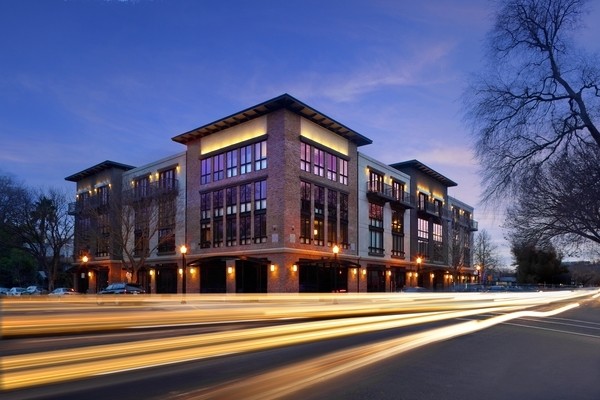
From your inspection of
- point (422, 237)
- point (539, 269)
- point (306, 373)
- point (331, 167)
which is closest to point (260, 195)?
point (331, 167)

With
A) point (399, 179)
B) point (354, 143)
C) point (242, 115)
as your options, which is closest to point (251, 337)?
point (242, 115)

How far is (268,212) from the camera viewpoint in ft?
140

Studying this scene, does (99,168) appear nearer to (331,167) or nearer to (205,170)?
(205,170)

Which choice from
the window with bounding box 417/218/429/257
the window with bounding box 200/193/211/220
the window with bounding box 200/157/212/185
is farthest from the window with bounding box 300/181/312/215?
the window with bounding box 417/218/429/257

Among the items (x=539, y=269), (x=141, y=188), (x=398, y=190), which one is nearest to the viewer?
(x=141, y=188)

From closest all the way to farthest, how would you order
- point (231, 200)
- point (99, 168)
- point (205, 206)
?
1. point (231, 200)
2. point (205, 206)
3. point (99, 168)

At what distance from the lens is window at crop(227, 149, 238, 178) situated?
4662 centimetres

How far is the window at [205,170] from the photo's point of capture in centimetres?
4938

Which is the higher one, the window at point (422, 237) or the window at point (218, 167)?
the window at point (218, 167)

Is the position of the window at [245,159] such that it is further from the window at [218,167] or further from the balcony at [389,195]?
the balcony at [389,195]

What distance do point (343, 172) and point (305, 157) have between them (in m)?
6.41

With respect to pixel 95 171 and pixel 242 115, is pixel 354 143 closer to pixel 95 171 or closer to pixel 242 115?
pixel 242 115

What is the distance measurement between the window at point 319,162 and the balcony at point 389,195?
324 inches

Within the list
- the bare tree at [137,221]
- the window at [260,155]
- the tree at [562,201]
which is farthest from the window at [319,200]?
the tree at [562,201]
